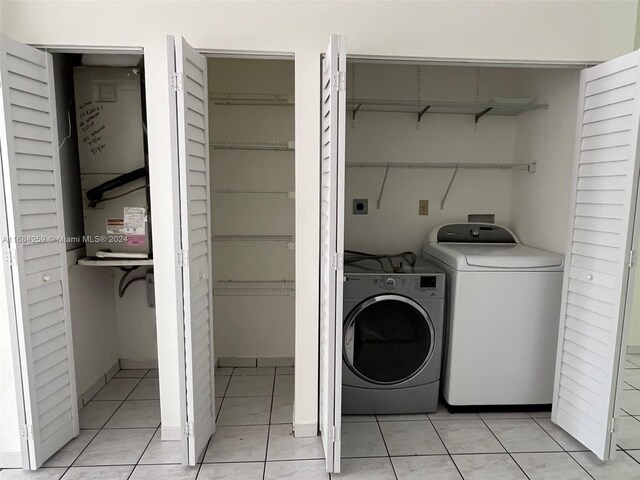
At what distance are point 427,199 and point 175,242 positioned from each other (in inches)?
76.9

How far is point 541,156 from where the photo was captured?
107 inches

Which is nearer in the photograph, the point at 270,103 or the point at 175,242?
the point at 175,242

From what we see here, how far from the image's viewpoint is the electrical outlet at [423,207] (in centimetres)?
308

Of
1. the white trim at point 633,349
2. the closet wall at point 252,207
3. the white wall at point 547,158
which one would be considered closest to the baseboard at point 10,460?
the closet wall at point 252,207

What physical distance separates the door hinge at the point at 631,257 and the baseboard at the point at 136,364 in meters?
3.08

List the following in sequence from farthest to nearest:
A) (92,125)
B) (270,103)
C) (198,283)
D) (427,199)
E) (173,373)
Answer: (427,199)
(270,103)
(92,125)
(173,373)
(198,283)

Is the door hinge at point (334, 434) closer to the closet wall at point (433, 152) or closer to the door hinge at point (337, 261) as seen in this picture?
the door hinge at point (337, 261)

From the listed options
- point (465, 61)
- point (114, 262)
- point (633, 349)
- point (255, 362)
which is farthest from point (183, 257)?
point (633, 349)

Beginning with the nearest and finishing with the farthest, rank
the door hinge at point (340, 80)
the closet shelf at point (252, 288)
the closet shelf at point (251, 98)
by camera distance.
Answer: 1. the door hinge at point (340, 80)
2. the closet shelf at point (251, 98)
3. the closet shelf at point (252, 288)

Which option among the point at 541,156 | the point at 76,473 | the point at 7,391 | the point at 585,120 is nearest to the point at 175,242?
the point at 7,391

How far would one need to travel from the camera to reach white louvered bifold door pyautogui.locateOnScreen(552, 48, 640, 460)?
185cm

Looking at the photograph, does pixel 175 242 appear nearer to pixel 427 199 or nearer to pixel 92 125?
pixel 92 125

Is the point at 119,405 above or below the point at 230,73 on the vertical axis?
below

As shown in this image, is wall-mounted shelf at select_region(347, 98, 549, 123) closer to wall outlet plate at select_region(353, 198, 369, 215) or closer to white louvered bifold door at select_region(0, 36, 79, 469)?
wall outlet plate at select_region(353, 198, 369, 215)
